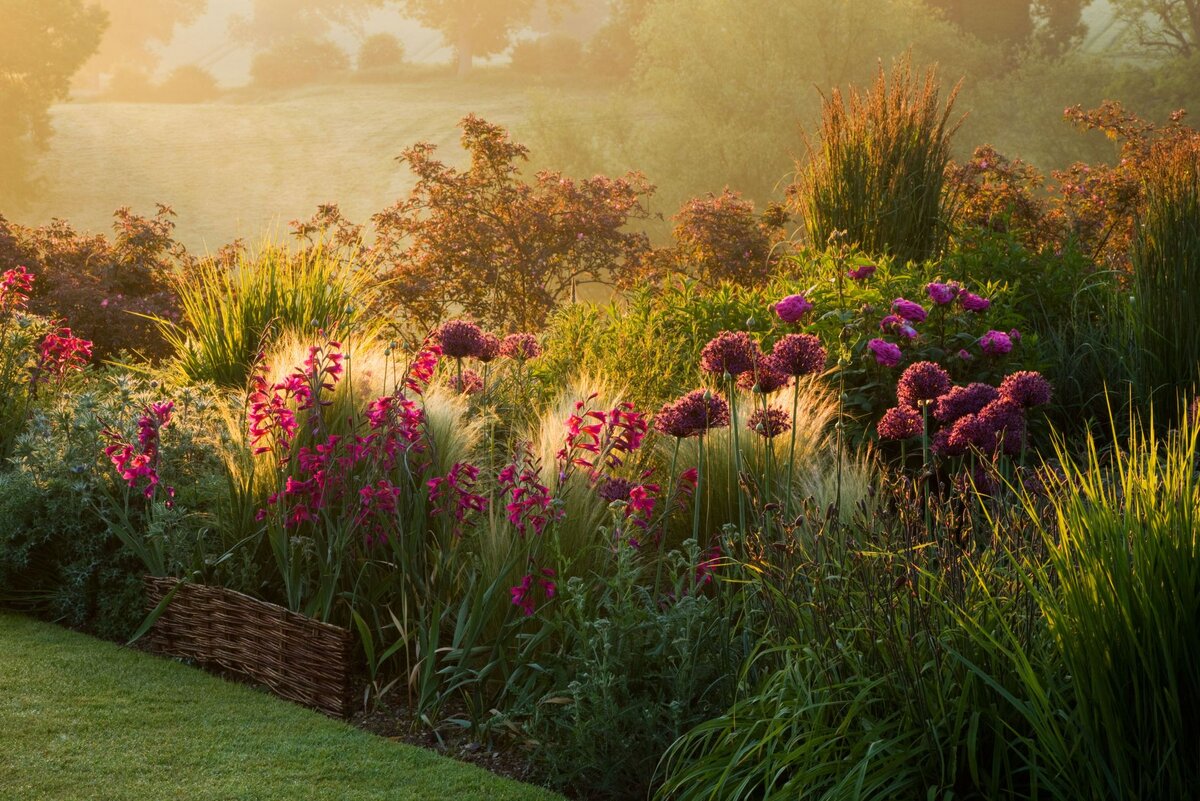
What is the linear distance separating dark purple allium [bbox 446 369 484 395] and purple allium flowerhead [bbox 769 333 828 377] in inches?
86.0

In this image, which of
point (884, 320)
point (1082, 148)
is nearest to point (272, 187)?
point (1082, 148)

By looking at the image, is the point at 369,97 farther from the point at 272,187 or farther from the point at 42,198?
the point at 42,198

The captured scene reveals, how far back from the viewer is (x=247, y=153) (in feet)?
120

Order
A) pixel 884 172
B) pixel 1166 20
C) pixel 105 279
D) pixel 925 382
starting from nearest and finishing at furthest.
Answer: pixel 925 382, pixel 884 172, pixel 105 279, pixel 1166 20

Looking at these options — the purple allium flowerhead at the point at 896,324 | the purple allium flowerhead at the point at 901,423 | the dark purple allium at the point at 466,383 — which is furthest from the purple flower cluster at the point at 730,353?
the dark purple allium at the point at 466,383

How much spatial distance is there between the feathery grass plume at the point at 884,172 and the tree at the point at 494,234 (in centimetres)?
451

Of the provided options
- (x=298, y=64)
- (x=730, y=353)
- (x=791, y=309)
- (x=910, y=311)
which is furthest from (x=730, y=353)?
(x=298, y=64)

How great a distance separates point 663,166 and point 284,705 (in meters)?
22.3

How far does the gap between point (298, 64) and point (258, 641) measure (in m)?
47.9

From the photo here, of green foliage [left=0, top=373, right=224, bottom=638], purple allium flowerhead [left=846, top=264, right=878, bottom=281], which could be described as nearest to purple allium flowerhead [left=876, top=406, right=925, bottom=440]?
purple allium flowerhead [left=846, top=264, right=878, bottom=281]

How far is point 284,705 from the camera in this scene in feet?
12.2

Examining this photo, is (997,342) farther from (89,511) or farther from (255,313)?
(255,313)

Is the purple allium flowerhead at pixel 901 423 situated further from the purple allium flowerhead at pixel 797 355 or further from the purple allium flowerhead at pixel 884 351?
the purple allium flowerhead at pixel 884 351

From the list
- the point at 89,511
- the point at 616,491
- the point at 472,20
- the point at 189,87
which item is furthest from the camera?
the point at 189,87
